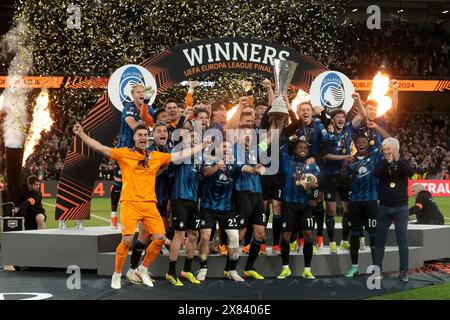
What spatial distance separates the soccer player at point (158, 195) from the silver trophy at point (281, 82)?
136 centimetres

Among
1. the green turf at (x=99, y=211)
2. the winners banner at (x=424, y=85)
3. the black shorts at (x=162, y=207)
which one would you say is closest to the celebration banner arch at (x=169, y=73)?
the black shorts at (x=162, y=207)

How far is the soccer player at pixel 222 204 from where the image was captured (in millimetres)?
9070

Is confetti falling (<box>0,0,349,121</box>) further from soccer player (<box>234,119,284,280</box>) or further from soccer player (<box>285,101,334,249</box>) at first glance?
soccer player (<box>234,119,284,280</box>)

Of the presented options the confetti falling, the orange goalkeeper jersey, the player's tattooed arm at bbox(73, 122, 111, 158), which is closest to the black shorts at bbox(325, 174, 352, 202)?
the orange goalkeeper jersey

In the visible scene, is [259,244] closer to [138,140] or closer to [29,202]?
[138,140]

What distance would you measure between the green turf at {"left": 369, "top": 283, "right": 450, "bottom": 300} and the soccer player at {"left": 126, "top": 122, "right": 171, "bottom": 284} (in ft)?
8.76

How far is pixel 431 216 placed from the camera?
41.5 feet

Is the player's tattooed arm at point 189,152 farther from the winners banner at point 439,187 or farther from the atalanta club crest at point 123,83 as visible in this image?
the winners banner at point 439,187

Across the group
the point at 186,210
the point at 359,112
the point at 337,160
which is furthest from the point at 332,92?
the point at 186,210

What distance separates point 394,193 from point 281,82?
2.03 meters

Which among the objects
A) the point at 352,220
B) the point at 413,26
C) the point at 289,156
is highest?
the point at 413,26
